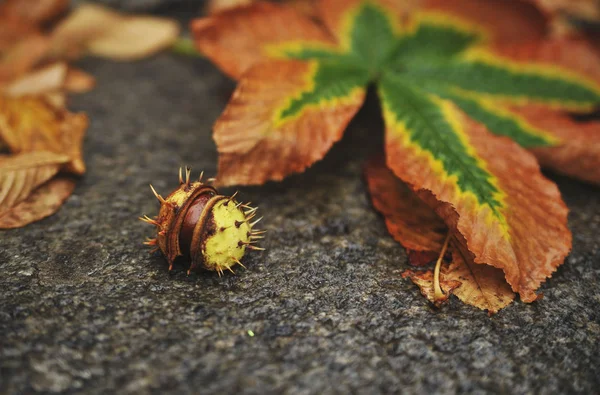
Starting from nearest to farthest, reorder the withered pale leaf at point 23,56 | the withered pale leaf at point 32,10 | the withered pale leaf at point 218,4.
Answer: the withered pale leaf at point 23,56 → the withered pale leaf at point 32,10 → the withered pale leaf at point 218,4

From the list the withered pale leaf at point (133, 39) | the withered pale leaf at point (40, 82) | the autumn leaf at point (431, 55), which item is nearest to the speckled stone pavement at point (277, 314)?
the autumn leaf at point (431, 55)

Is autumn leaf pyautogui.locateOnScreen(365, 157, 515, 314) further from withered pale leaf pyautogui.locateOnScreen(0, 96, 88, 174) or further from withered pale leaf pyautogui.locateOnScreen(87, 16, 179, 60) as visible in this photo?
withered pale leaf pyautogui.locateOnScreen(87, 16, 179, 60)

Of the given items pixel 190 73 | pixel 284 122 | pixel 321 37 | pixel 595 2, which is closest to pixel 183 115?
pixel 190 73

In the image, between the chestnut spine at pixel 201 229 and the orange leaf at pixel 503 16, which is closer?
the chestnut spine at pixel 201 229

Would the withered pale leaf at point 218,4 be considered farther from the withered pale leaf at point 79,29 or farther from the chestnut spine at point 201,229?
the chestnut spine at point 201,229

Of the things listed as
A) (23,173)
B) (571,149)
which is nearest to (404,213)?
(571,149)

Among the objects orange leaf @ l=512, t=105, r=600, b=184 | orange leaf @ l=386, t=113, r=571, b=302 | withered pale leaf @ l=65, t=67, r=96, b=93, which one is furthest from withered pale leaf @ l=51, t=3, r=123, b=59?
orange leaf @ l=512, t=105, r=600, b=184

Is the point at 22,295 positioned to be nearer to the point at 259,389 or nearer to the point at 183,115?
the point at 259,389
